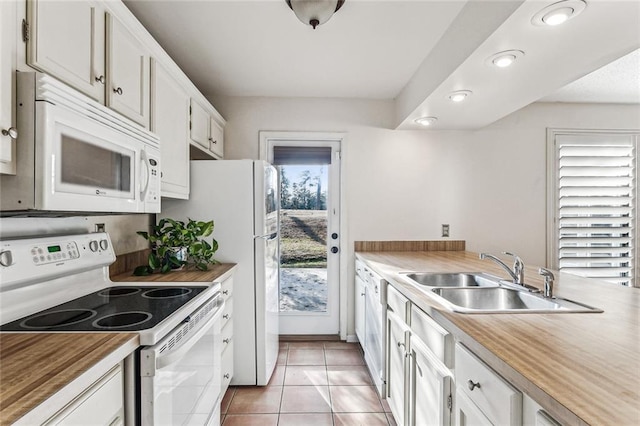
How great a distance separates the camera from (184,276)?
1.98 metres

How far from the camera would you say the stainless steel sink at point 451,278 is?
1.96 m

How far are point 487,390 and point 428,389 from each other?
0.49 m

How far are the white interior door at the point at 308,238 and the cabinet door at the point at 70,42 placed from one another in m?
2.01

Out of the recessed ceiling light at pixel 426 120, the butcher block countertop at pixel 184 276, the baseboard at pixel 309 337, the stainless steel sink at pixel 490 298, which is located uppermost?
the recessed ceiling light at pixel 426 120

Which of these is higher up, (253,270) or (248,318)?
(253,270)

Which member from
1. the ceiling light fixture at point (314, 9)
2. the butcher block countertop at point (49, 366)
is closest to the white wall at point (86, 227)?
the butcher block countertop at point (49, 366)

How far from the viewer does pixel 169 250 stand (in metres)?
2.10

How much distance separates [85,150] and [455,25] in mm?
1942

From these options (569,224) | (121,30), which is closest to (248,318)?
(121,30)

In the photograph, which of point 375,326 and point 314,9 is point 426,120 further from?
point 375,326

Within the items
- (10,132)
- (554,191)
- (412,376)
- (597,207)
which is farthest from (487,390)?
(597,207)

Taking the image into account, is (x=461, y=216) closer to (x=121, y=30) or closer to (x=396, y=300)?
(x=396, y=300)

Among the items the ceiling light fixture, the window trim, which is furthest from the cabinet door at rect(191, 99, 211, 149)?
the window trim

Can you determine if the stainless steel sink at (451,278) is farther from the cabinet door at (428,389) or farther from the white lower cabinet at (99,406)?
the white lower cabinet at (99,406)
